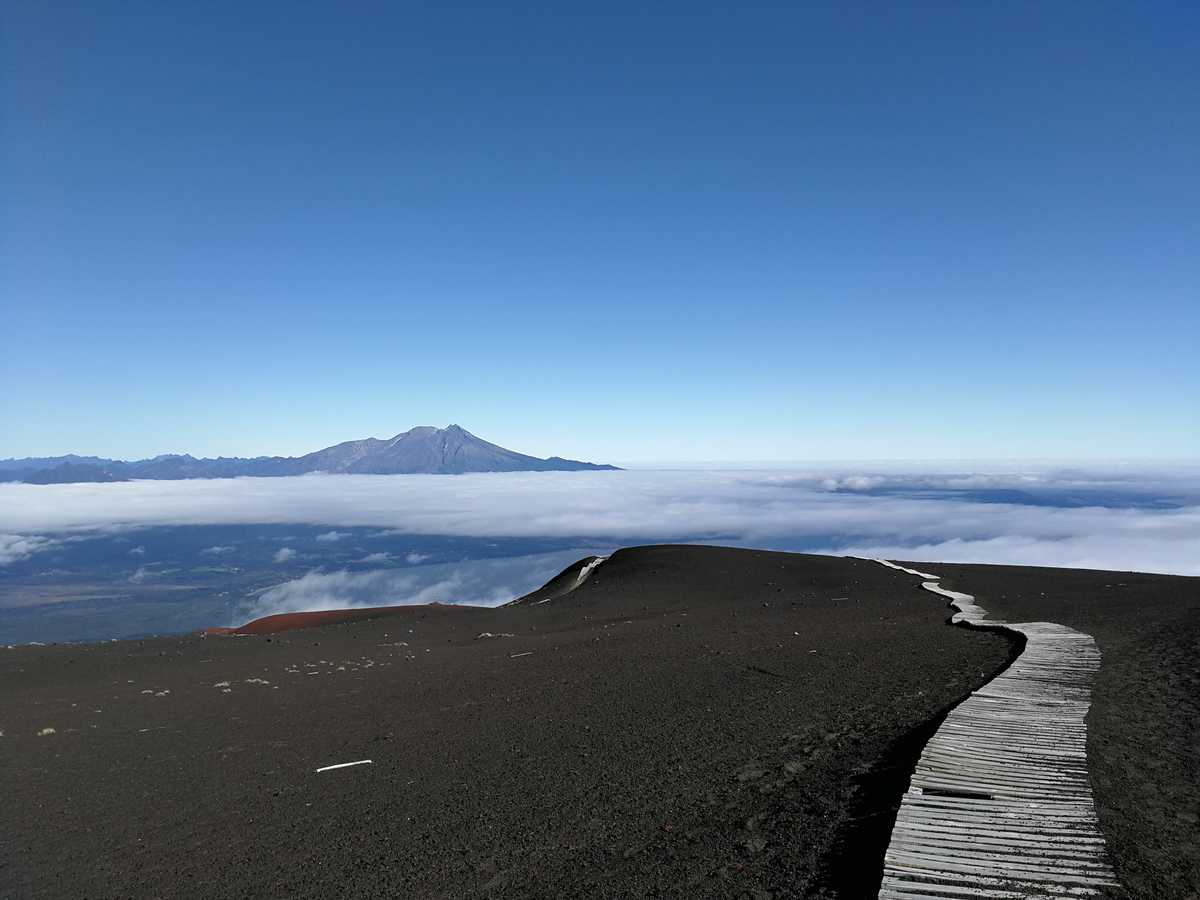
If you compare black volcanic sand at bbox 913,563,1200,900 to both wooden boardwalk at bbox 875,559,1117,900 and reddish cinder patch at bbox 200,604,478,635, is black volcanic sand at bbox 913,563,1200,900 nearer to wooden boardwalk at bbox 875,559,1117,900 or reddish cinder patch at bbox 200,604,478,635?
wooden boardwalk at bbox 875,559,1117,900

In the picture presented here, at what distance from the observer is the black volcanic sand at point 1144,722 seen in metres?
5.38

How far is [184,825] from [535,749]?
3.83 metres

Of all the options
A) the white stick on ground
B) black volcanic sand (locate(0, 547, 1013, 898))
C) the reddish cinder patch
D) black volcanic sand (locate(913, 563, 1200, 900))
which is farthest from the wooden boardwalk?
the reddish cinder patch

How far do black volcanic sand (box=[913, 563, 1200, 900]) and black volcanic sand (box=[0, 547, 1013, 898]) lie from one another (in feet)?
→ 5.47

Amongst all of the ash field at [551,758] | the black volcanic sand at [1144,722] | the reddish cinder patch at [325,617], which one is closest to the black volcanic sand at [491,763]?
the ash field at [551,758]

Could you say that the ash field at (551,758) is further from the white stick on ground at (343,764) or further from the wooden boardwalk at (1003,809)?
the wooden boardwalk at (1003,809)

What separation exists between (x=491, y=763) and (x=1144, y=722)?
7721 mm

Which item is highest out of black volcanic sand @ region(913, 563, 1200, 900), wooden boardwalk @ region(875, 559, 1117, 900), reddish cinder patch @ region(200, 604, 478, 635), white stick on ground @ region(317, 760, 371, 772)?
wooden boardwalk @ region(875, 559, 1117, 900)

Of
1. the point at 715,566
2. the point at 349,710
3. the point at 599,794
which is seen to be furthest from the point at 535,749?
the point at 715,566

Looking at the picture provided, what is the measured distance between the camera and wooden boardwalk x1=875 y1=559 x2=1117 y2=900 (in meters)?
4.99

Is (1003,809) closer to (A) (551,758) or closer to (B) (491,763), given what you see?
(A) (551,758)

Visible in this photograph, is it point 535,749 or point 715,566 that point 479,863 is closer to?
point 535,749

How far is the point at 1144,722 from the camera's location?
855 cm

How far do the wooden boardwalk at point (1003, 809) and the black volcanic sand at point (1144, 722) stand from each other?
0.21 metres
